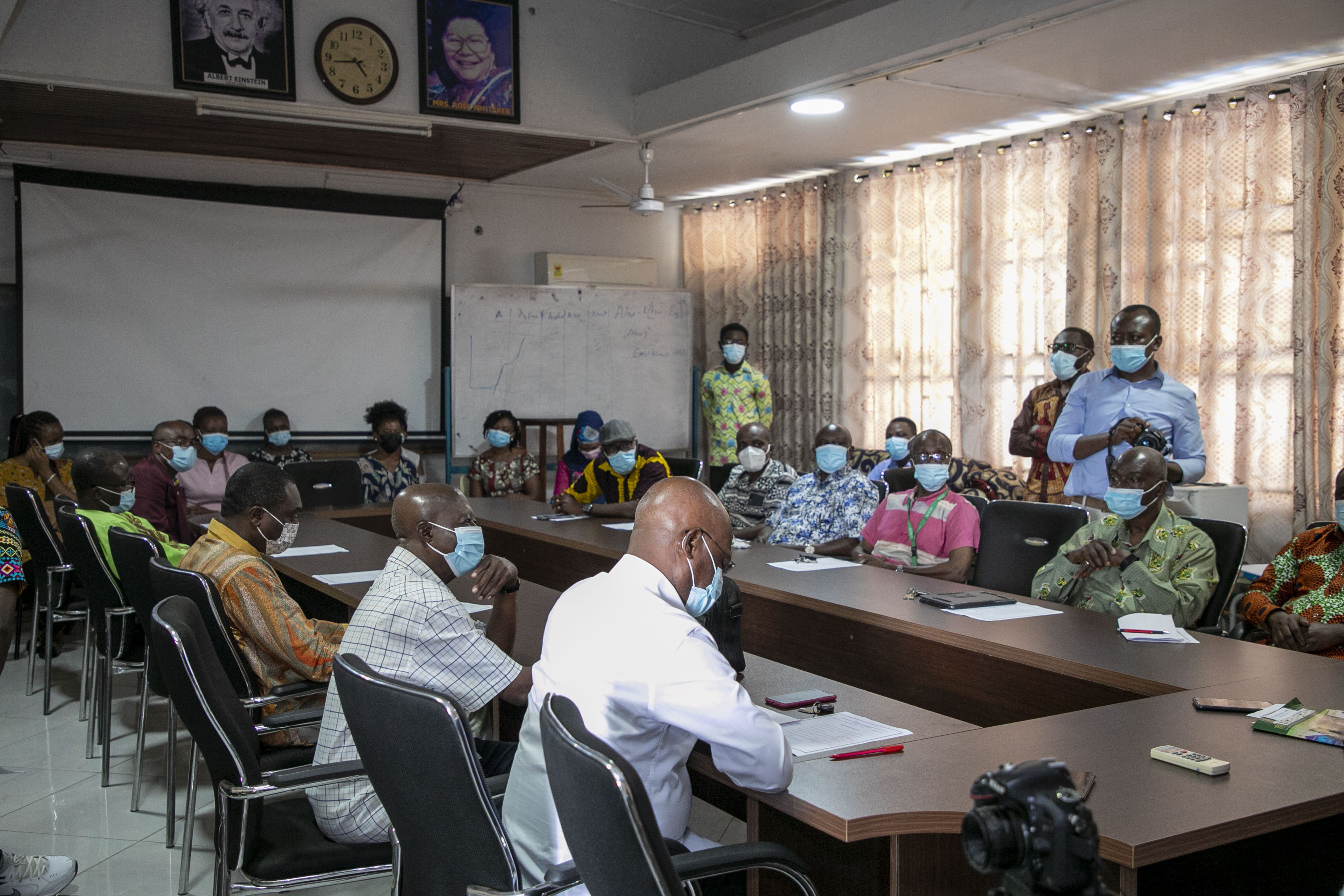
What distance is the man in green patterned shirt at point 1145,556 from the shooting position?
3.12 meters

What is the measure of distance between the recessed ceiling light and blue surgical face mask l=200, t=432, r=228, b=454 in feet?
12.1

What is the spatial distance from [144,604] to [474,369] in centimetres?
482

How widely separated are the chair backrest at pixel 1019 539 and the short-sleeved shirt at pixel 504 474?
11.6 ft

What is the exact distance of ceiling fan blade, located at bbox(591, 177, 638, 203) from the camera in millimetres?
7461

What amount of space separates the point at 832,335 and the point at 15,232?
5.35 meters

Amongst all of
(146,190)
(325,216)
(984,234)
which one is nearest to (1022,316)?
(984,234)

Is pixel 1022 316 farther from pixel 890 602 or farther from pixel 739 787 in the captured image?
pixel 739 787

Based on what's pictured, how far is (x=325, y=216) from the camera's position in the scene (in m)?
7.64

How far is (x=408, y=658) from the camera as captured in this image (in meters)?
2.22

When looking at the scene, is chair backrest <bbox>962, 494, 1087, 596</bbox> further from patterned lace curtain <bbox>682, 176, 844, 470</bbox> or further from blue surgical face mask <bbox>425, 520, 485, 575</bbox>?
patterned lace curtain <bbox>682, 176, 844, 470</bbox>

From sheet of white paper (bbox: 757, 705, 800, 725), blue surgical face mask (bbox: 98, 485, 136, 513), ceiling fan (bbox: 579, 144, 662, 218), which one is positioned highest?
ceiling fan (bbox: 579, 144, 662, 218)

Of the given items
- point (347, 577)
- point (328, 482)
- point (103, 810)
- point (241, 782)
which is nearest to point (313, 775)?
point (241, 782)

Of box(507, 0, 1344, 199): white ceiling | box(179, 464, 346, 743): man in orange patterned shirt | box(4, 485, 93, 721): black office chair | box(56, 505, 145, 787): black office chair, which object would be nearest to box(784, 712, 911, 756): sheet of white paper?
box(179, 464, 346, 743): man in orange patterned shirt

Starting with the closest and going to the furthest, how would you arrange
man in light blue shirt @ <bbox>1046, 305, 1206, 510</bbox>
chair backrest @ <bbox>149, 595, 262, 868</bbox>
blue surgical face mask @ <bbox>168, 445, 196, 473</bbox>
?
chair backrest @ <bbox>149, 595, 262, 868</bbox>, man in light blue shirt @ <bbox>1046, 305, 1206, 510</bbox>, blue surgical face mask @ <bbox>168, 445, 196, 473</bbox>
